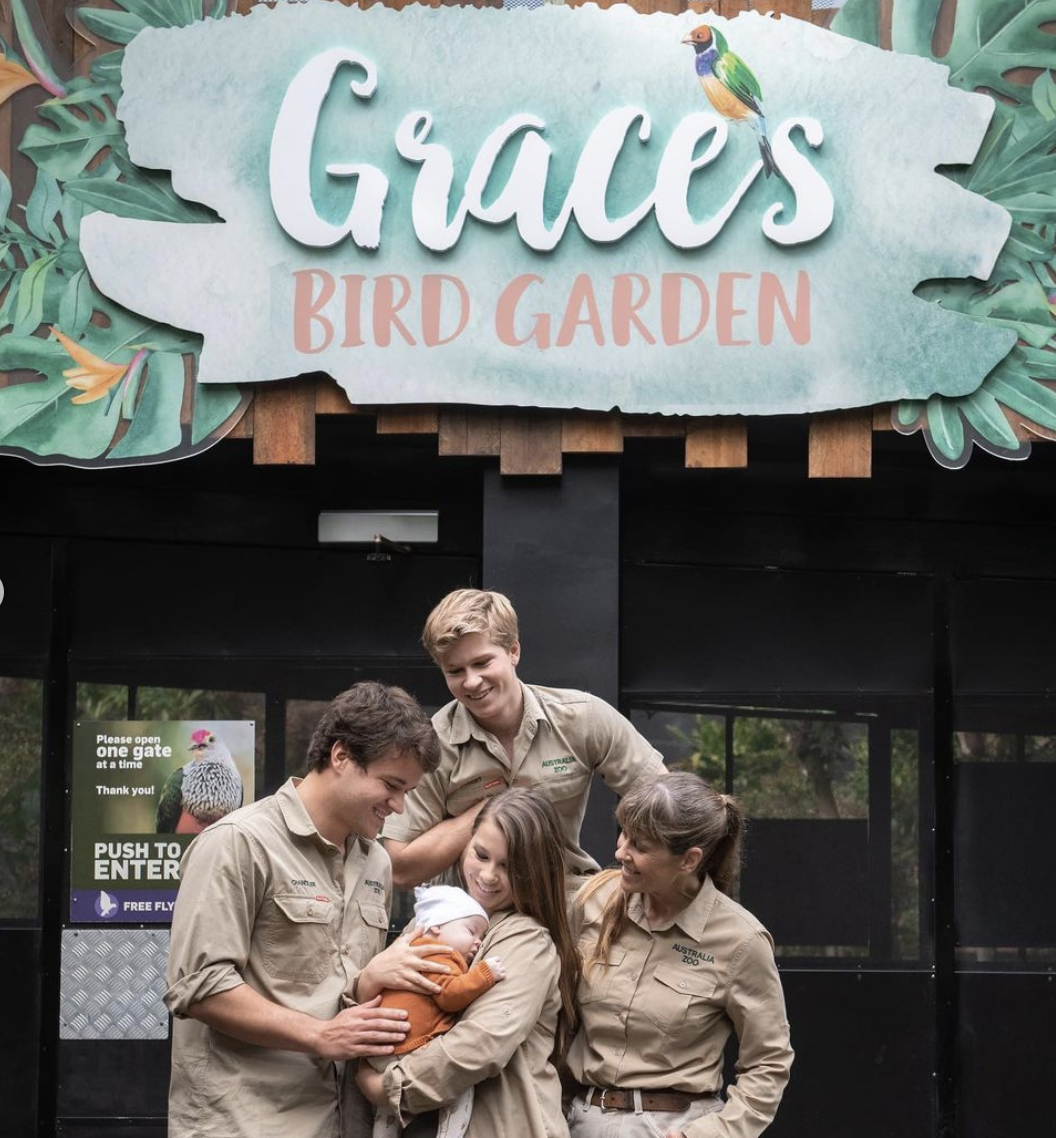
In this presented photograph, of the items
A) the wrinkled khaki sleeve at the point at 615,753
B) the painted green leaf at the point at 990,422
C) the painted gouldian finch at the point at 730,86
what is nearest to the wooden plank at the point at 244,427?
the painted gouldian finch at the point at 730,86

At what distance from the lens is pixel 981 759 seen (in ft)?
22.3

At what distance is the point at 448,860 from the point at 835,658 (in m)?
3.19

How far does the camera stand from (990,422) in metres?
5.88

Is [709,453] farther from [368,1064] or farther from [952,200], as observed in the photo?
[368,1064]

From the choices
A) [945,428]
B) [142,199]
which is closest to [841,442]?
[945,428]

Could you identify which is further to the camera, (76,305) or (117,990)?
(117,990)

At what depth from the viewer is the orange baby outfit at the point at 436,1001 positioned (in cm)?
327

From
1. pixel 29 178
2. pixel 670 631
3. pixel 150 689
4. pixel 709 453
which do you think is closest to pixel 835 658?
pixel 670 631

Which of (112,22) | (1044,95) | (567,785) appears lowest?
(567,785)

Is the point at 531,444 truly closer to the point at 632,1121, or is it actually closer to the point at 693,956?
the point at 693,956

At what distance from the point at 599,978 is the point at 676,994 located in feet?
0.57

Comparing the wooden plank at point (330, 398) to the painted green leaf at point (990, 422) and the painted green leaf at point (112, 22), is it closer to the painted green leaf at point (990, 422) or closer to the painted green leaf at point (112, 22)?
the painted green leaf at point (112, 22)

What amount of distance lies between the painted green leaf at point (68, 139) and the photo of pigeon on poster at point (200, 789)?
7.25 feet

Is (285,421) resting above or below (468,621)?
above
